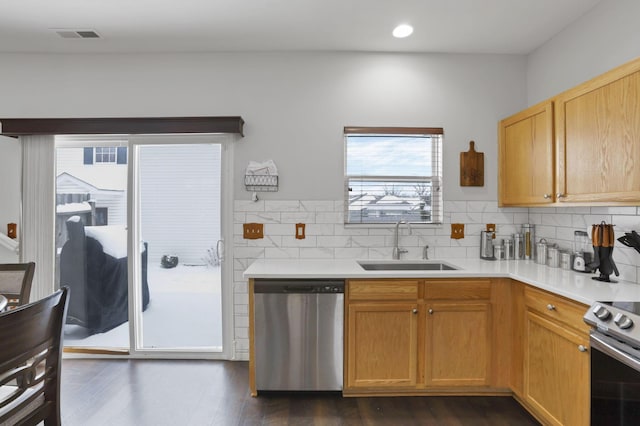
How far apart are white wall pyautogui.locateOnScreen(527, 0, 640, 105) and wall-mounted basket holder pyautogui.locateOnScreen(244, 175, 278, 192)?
2358 millimetres

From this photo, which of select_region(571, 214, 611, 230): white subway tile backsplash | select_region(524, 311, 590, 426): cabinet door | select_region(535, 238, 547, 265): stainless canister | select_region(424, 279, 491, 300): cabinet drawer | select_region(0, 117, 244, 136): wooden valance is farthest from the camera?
select_region(0, 117, 244, 136): wooden valance

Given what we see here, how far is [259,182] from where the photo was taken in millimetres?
3154

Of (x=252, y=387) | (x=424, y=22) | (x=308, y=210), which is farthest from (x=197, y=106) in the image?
(x=252, y=387)

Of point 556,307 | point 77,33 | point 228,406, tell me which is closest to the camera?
point 556,307

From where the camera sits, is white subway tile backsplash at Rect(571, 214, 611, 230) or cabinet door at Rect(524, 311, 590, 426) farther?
white subway tile backsplash at Rect(571, 214, 611, 230)

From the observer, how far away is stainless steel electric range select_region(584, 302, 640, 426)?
1.46m

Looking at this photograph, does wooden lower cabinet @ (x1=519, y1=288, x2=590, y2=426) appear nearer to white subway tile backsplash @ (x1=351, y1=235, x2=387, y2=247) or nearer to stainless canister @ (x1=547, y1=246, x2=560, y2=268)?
stainless canister @ (x1=547, y1=246, x2=560, y2=268)

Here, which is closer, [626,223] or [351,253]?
[626,223]

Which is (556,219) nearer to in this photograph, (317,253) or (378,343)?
(378,343)

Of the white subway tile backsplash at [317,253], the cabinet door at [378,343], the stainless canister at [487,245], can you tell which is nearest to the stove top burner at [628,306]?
the cabinet door at [378,343]

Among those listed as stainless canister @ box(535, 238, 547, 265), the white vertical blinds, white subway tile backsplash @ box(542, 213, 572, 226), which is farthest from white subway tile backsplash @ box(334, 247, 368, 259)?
the white vertical blinds

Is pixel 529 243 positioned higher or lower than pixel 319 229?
lower

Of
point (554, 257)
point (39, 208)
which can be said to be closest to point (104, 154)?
point (39, 208)

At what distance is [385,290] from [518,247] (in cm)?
138
